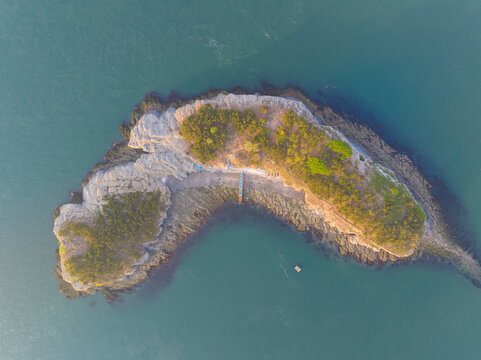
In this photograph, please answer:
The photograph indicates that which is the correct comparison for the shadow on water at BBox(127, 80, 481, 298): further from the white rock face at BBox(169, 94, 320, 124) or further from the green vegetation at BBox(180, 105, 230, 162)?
the green vegetation at BBox(180, 105, 230, 162)

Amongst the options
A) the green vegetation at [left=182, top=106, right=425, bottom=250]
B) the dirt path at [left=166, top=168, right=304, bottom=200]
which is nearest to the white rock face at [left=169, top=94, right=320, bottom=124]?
the green vegetation at [left=182, top=106, right=425, bottom=250]

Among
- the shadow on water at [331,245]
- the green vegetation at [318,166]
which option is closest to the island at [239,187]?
the green vegetation at [318,166]

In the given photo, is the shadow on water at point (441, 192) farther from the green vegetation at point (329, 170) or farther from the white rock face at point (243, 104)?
the white rock face at point (243, 104)

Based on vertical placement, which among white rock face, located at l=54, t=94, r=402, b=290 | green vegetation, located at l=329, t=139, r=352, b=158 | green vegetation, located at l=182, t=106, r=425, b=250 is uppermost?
green vegetation, located at l=329, t=139, r=352, b=158

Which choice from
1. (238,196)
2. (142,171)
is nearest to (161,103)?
(142,171)

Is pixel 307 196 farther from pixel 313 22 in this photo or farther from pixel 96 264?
pixel 96 264

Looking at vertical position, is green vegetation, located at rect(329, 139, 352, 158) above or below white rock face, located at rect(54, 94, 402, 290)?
above
